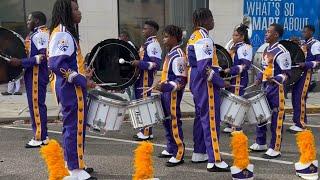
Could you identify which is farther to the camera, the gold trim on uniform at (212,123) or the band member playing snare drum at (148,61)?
the band member playing snare drum at (148,61)

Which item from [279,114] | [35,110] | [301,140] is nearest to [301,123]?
[279,114]

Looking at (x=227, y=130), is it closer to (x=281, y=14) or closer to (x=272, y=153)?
(x=272, y=153)

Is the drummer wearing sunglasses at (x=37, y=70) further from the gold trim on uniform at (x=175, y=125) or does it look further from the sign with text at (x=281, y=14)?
the sign with text at (x=281, y=14)

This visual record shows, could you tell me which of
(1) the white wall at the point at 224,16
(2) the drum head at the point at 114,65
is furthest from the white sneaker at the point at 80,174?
(1) the white wall at the point at 224,16

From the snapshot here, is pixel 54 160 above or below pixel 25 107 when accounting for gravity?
above

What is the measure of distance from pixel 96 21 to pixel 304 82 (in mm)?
7335

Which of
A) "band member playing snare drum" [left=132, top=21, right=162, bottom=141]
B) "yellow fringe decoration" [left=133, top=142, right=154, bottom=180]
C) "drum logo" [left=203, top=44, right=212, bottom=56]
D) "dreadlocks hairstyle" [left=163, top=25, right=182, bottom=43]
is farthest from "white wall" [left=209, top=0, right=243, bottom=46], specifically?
"yellow fringe decoration" [left=133, top=142, right=154, bottom=180]

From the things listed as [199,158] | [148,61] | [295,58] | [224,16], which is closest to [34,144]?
[148,61]

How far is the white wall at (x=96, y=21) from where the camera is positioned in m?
13.7

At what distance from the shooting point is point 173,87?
5832 millimetres

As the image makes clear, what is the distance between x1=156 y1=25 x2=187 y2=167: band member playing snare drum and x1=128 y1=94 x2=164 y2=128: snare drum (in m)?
0.20

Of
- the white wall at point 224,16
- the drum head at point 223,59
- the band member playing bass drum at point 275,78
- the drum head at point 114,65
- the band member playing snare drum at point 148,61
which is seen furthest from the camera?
the white wall at point 224,16

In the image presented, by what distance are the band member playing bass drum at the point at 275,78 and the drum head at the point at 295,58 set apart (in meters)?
1.04

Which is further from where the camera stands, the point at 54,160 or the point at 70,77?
the point at 70,77
